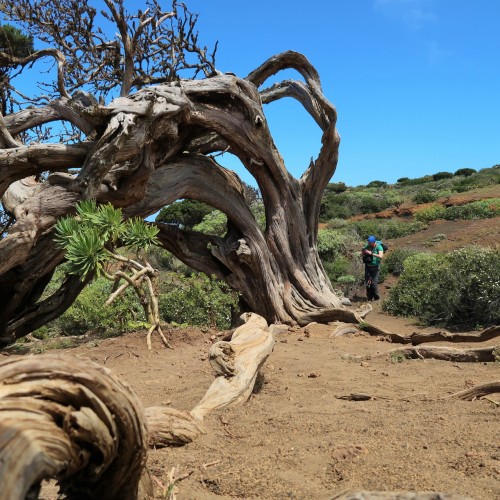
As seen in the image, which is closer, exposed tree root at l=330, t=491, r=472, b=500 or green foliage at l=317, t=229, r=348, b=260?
exposed tree root at l=330, t=491, r=472, b=500

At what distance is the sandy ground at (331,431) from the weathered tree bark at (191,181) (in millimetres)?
2049

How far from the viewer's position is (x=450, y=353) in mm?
6145

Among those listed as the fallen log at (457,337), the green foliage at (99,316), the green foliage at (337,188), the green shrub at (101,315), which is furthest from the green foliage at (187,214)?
the green foliage at (337,188)

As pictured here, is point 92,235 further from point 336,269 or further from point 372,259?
point 336,269

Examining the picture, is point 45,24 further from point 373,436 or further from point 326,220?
point 326,220

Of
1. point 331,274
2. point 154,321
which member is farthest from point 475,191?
point 154,321

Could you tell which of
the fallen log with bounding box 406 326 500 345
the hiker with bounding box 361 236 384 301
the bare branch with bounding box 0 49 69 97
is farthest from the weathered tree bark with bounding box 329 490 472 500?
the hiker with bounding box 361 236 384 301

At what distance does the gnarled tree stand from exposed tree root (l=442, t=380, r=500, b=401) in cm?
460

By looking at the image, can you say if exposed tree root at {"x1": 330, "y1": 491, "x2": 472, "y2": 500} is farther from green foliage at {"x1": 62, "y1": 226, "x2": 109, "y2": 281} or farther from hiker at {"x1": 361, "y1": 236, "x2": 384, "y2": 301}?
hiker at {"x1": 361, "y1": 236, "x2": 384, "y2": 301}

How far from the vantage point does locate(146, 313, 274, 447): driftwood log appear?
3156 millimetres

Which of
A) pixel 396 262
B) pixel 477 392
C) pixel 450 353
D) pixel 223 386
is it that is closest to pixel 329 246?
pixel 396 262

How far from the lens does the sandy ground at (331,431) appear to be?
2578mm

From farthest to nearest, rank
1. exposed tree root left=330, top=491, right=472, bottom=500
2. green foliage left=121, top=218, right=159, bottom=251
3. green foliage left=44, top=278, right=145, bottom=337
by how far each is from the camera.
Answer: green foliage left=44, top=278, right=145, bottom=337 → green foliage left=121, top=218, right=159, bottom=251 → exposed tree root left=330, top=491, right=472, bottom=500

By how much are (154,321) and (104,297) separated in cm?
262
